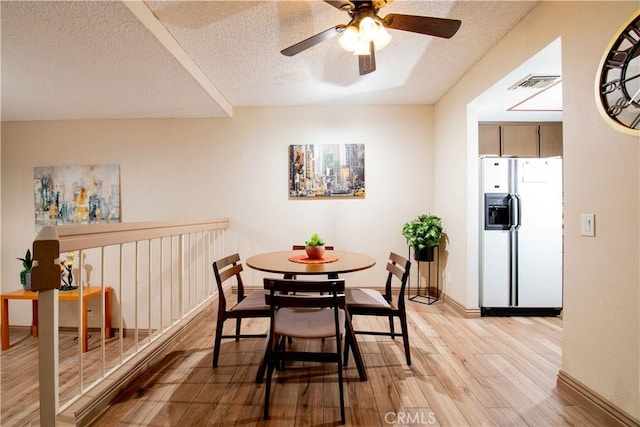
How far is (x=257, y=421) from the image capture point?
1.54 meters

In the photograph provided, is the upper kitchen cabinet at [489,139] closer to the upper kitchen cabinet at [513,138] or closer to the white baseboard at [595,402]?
the upper kitchen cabinet at [513,138]

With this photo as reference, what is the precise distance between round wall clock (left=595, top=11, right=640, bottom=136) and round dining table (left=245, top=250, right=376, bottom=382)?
5.01ft

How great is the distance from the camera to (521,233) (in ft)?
9.91

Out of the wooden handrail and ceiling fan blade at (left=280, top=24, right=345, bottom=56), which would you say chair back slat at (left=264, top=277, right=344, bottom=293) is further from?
ceiling fan blade at (left=280, top=24, right=345, bottom=56)

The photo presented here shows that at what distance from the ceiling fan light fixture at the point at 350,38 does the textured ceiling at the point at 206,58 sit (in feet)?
1.25

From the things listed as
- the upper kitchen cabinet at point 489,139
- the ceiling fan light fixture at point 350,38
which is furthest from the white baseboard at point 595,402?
the upper kitchen cabinet at point 489,139

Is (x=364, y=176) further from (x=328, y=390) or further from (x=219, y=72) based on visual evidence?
(x=328, y=390)

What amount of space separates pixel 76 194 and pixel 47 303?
3.52m

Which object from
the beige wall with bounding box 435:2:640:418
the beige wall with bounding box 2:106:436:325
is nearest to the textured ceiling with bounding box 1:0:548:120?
the beige wall with bounding box 2:106:436:325

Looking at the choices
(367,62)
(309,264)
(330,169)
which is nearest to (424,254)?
(330,169)

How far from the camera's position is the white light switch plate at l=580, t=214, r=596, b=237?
1580 mm

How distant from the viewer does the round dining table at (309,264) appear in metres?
1.86

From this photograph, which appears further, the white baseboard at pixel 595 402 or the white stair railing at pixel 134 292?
the white stair railing at pixel 134 292
